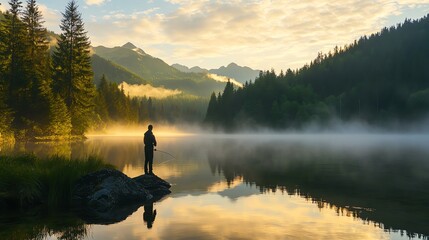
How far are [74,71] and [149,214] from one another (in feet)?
208

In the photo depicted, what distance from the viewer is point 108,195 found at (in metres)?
16.5

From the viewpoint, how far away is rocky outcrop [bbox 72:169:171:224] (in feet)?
50.2

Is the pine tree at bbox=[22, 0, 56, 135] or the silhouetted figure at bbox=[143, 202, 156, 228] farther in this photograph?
the pine tree at bbox=[22, 0, 56, 135]

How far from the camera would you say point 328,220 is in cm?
1378

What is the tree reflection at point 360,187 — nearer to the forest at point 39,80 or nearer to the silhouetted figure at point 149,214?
the silhouetted figure at point 149,214

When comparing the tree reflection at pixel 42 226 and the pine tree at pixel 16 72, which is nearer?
the tree reflection at pixel 42 226

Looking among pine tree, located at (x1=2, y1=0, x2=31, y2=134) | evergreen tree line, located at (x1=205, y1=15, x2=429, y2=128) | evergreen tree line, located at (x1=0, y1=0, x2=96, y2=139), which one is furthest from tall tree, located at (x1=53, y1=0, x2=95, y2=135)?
evergreen tree line, located at (x1=205, y1=15, x2=429, y2=128)

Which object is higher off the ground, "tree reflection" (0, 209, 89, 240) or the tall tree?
the tall tree

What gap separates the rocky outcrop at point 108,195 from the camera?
15312 mm

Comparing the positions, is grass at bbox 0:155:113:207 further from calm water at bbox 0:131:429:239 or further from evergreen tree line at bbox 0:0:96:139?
evergreen tree line at bbox 0:0:96:139

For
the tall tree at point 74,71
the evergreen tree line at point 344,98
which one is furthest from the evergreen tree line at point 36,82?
the evergreen tree line at point 344,98

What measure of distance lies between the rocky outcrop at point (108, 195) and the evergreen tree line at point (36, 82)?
37249 mm

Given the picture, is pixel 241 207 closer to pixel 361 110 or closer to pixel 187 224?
pixel 187 224

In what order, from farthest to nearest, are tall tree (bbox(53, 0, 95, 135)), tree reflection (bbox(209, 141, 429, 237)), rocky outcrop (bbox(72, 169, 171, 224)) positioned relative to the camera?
tall tree (bbox(53, 0, 95, 135)), rocky outcrop (bbox(72, 169, 171, 224)), tree reflection (bbox(209, 141, 429, 237))
